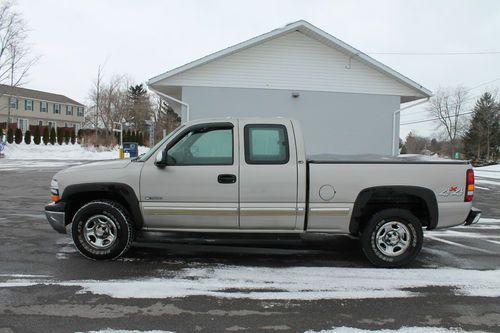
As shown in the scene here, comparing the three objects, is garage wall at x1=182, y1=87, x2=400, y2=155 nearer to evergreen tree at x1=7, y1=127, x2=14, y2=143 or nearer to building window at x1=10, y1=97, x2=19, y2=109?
evergreen tree at x1=7, y1=127, x2=14, y2=143

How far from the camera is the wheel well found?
5432mm

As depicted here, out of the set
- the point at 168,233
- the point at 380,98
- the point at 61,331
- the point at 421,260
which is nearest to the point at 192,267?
the point at 168,233

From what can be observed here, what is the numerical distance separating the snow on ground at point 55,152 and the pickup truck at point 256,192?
1277 inches

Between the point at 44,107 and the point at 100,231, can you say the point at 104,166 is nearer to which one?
the point at 100,231

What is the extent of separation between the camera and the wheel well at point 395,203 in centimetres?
543

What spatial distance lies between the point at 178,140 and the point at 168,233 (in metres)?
1.31

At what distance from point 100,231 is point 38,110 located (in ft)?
193

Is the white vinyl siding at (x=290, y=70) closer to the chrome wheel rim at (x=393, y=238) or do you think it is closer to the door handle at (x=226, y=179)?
the door handle at (x=226, y=179)

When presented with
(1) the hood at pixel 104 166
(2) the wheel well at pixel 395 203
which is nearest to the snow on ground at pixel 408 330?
(2) the wheel well at pixel 395 203

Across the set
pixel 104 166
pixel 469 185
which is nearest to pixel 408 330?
pixel 469 185

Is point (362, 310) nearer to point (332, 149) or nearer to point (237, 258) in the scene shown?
point (237, 258)

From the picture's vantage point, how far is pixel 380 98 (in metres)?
16.3

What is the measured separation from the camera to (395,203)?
223 inches

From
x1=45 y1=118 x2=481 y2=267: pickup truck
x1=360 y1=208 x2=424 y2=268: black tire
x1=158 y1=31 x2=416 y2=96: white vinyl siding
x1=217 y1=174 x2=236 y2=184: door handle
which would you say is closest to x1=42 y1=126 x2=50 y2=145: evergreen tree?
x1=158 y1=31 x2=416 y2=96: white vinyl siding
